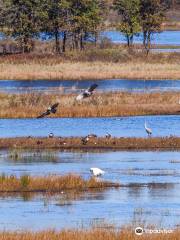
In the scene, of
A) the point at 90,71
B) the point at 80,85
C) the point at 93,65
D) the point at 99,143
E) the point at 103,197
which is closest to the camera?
the point at 103,197

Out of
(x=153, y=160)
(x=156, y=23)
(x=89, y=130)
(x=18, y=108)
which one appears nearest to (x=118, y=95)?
(x=18, y=108)

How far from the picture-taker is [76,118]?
37781 millimetres

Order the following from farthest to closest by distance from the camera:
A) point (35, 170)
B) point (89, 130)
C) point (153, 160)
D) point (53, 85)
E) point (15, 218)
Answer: point (53, 85) < point (89, 130) < point (153, 160) < point (35, 170) < point (15, 218)

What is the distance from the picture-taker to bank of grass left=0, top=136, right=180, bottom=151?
1183 inches

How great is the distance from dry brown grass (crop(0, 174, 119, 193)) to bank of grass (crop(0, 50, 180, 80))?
3424 cm

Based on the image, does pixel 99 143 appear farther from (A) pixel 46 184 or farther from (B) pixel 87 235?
(B) pixel 87 235

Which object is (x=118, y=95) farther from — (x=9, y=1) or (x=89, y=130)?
(x=9, y=1)

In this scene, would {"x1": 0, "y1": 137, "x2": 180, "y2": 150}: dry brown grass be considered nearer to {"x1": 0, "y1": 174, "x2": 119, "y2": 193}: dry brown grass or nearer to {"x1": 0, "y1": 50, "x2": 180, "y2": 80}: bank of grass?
{"x1": 0, "y1": 174, "x2": 119, "y2": 193}: dry brown grass

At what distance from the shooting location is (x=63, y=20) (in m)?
74.8

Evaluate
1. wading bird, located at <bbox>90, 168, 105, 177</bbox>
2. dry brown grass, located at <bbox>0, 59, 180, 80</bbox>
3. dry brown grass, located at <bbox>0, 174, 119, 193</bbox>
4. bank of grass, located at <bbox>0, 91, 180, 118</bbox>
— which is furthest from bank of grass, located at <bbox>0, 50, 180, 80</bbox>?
dry brown grass, located at <bbox>0, 174, 119, 193</bbox>

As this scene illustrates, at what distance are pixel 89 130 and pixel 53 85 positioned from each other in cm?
2032

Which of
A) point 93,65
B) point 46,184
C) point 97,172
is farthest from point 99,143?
point 93,65

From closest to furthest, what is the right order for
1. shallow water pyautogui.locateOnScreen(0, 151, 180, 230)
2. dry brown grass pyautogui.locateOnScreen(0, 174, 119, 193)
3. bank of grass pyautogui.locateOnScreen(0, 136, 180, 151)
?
1. shallow water pyautogui.locateOnScreen(0, 151, 180, 230)
2. dry brown grass pyautogui.locateOnScreen(0, 174, 119, 193)
3. bank of grass pyautogui.locateOnScreen(0, 136, 180, 151)

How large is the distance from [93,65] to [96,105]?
76.4 ft
